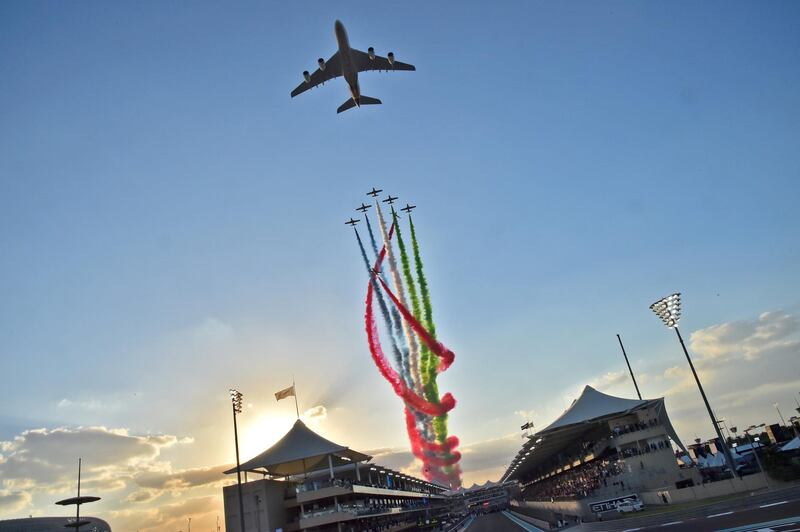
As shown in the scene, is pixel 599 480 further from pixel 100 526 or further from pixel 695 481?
pixel 100 526

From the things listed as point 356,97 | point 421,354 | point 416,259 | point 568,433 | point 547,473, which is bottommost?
point 547,473

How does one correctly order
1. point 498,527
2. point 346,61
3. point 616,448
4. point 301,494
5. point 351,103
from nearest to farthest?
point 346,61
point 301,494
point 351,103
point 616,448
point 498,527

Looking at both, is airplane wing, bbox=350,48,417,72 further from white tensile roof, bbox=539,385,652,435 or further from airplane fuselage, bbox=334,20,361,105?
white tensile roof, bbox=539,385,652,435

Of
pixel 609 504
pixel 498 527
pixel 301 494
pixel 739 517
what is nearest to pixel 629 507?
pixel 609 504

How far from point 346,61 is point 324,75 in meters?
4.69

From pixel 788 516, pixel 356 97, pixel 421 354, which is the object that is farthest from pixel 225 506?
pixel 788 516

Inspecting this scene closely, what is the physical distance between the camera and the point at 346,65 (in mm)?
44688

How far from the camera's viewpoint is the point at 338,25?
4175cm

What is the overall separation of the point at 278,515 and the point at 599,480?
45.0 metres

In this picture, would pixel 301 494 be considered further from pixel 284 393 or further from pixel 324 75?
pixel 324 75

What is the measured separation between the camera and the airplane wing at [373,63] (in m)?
46.0

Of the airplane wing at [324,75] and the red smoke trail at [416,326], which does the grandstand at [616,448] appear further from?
the airplane wing at [324,75]

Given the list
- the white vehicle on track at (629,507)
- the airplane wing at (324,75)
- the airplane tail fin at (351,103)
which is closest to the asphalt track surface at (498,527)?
the white vehicle on track at (629,507)

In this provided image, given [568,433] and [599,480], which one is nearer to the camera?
[599,480]
